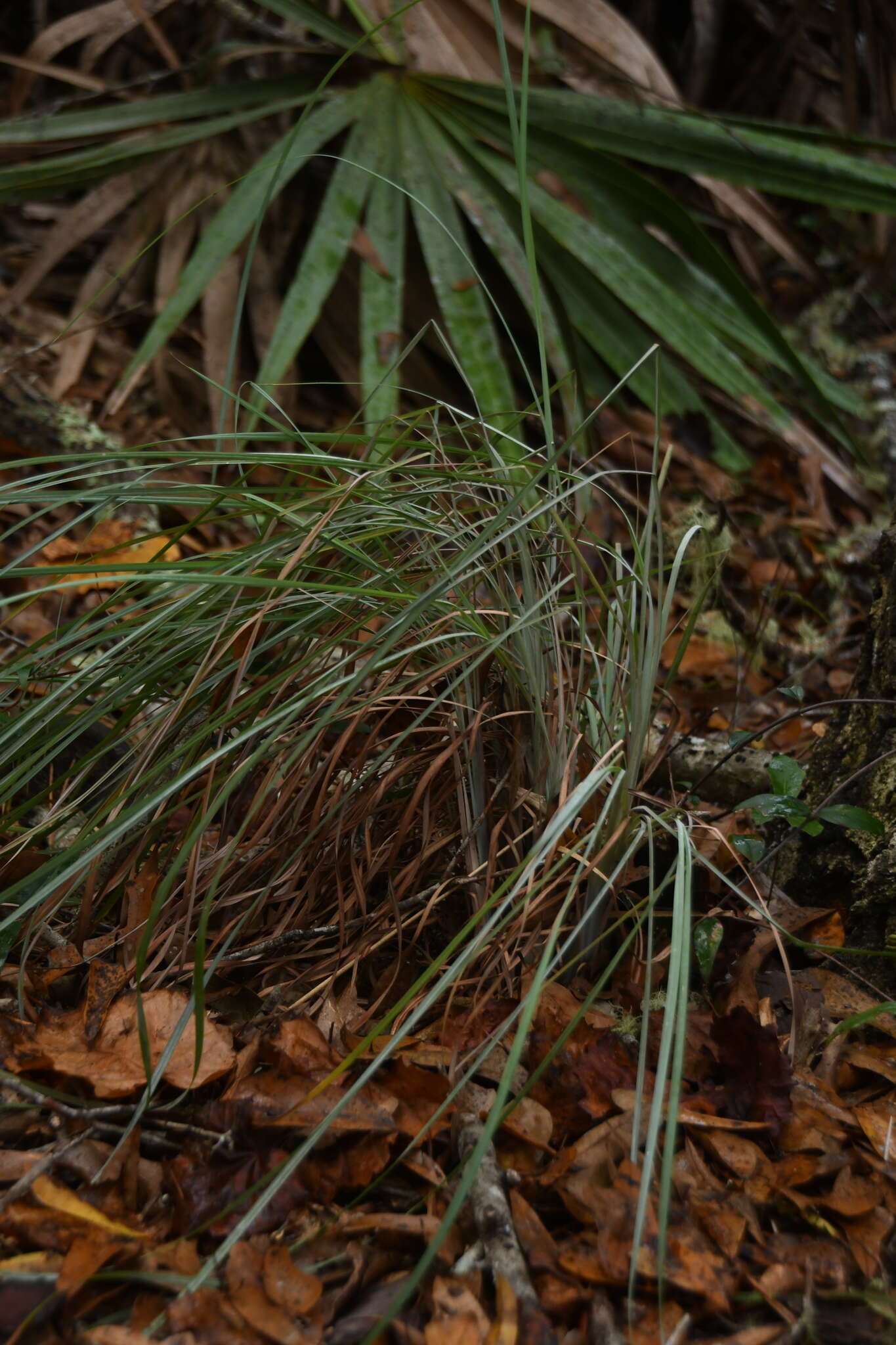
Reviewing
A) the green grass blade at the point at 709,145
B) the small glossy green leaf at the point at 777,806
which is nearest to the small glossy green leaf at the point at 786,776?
the small glossy green leaf at the point at 777,806

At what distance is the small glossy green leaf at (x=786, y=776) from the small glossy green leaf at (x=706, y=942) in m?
0.18

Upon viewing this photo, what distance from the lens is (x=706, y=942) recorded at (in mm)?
1043

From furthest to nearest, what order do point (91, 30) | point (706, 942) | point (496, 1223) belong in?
point (91, 30) < point (706, 942) < point (496, 1223)

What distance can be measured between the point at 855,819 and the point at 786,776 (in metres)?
0.09

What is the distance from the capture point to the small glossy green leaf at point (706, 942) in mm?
1035

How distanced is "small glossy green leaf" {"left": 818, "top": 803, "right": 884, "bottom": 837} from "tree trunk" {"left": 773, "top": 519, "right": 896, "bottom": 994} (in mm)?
34

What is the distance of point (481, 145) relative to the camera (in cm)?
209

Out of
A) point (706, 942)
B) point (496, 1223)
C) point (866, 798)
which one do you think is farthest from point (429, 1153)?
point (866, 798)

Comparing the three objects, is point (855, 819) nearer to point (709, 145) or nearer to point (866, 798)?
point (866, 798)

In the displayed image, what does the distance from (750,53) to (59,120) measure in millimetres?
2424

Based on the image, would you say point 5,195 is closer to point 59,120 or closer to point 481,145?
point 59,120

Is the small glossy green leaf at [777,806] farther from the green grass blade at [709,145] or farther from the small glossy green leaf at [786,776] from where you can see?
the green grass blade at [709,145]

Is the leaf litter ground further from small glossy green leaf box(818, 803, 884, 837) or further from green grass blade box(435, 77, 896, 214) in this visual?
green grass blade box(435, 77, 896, 214)

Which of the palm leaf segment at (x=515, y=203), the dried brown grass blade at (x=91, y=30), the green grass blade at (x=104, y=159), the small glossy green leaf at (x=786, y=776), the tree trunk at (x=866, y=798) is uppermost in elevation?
the dried brown grass blade at (x=91, y=30)
